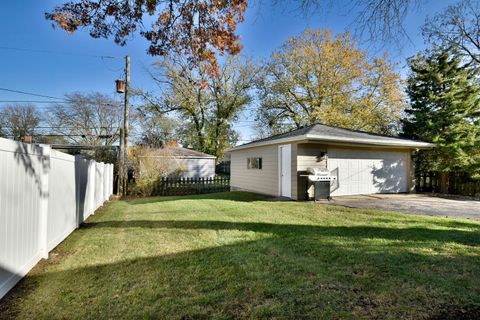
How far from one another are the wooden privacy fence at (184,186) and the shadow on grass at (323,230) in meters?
6.78

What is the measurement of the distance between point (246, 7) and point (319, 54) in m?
16.1

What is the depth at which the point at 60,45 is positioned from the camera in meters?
14.3

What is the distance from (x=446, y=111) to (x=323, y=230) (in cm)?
1070

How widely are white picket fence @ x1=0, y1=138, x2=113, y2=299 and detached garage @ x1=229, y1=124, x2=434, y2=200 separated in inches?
258

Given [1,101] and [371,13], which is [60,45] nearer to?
[1,101]

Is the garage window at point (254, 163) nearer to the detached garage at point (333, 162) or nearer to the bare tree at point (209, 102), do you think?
the detached garage at point (333, 162)

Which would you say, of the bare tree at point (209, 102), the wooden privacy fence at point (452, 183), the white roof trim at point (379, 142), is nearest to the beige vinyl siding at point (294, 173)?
the white roof trim at point (379, 142)

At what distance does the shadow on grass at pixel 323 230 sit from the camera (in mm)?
4266

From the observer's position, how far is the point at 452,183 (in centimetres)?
1109

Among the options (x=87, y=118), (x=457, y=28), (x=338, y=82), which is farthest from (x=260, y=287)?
(x=87, y=118)

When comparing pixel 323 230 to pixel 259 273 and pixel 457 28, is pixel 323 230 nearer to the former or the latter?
pixel 259 273

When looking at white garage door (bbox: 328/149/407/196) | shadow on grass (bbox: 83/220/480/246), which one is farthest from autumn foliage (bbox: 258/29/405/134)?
shadow on grass (bbox: 83/220/480/246)

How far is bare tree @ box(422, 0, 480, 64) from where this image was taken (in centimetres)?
804

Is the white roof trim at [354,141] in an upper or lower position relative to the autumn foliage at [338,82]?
lower
